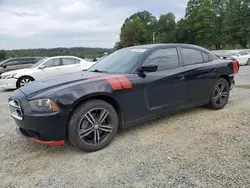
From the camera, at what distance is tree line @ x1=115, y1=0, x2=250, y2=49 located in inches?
1678

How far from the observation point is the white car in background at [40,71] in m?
8.74

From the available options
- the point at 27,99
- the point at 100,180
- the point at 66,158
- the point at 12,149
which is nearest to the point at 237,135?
the point at 100,180

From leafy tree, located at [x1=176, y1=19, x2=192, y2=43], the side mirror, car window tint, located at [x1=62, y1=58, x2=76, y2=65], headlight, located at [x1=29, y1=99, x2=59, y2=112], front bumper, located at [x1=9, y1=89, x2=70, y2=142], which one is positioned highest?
leafy tree, located at [x1=176, y1=19, x2=192, y2=43]

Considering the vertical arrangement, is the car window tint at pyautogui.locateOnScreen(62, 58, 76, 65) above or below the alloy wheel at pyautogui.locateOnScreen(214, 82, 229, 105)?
above

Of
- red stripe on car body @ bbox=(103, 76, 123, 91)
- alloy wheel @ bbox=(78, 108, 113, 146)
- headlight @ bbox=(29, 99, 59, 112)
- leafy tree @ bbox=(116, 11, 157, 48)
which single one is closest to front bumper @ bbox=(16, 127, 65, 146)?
alloy wheel @ bbox=(78, 108, 113, 146)

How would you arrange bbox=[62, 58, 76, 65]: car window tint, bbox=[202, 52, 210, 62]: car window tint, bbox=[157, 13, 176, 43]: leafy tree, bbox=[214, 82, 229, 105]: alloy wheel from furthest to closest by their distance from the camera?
bbox=[157, 13, 176, 43]: leafy tree < bbox=[62, 58, 76, 65]: car window tint < bbox=[214, 82, 229, 105]: alloy wheel < bbox=[202, 52, 210, 62]: car window tint

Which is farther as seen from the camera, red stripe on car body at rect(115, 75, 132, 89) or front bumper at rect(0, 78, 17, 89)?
front bumper at rect(0, 78, 17, 89)

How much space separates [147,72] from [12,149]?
2.30 meters

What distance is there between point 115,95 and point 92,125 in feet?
1.73

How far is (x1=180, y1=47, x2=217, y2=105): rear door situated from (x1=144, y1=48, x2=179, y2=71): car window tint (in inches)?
8.0

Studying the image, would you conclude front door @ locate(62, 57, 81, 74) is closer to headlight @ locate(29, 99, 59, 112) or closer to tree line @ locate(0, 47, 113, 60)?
headlight @ locate(29, 99, 59, 112)

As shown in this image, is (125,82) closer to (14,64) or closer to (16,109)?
(16,109)

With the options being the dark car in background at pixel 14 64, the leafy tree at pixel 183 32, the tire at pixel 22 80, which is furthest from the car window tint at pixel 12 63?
the leafy tree at pixel 183 32

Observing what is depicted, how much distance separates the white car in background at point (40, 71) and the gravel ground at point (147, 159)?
538cm
